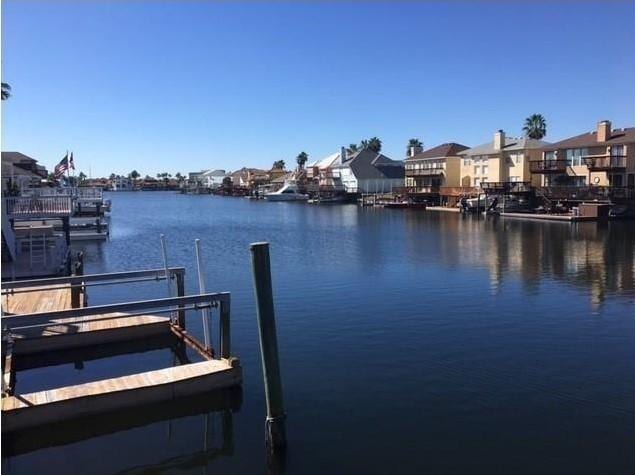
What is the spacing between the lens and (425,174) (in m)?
105

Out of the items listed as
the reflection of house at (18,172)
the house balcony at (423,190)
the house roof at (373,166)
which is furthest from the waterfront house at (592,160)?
the reflection of house at (18,172)

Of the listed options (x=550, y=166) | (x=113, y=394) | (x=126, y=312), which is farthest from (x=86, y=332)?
(x=550, y=166)

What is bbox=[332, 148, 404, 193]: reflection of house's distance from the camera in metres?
131

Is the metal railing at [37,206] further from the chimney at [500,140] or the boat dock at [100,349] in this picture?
the chimney at [500,140]

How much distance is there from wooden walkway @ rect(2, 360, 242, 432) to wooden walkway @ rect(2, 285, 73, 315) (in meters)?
6.19

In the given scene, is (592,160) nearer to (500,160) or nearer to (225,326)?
(500,160)

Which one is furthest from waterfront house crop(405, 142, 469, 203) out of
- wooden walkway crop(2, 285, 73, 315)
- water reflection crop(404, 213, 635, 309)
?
wooden walkway crop(2, 285, 73, 315)

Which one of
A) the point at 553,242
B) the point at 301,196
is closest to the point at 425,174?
the point at 301,196

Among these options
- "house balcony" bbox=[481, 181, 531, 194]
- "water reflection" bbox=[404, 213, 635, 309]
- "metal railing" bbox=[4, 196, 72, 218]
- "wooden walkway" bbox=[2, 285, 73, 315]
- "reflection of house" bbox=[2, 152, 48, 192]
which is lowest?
"water reflection" bbox=[404, 213, 635, 309]

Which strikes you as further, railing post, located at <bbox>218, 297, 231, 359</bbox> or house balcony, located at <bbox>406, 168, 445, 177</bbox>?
house balcony, located at <bbox>406, 168, 445, 177</bbox>

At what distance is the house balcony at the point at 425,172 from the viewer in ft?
337

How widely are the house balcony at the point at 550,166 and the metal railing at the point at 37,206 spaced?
213ft

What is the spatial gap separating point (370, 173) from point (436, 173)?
3120cm

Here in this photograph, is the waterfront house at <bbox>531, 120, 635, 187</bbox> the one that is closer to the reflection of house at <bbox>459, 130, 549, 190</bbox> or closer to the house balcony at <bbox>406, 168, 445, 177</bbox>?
the reflection of house at <bbox>459, 130, 549, 190</bbox>
